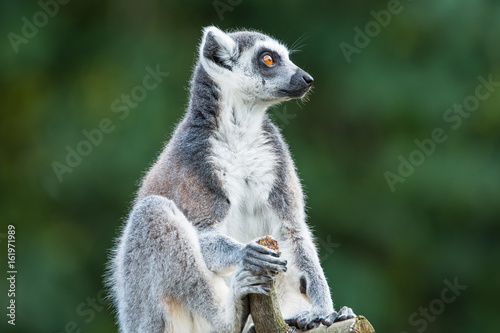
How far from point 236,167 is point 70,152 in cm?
670

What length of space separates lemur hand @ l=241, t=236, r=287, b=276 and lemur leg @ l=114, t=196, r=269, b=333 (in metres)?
0.13

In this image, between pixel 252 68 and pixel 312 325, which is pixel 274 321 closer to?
pixel 312 325

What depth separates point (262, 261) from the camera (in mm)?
5637

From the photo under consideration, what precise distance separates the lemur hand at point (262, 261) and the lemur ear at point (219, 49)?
204 centimetres

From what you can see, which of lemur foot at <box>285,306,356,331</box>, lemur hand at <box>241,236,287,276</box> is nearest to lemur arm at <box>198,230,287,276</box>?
lemur hand at <box>241,236,287,276</box>

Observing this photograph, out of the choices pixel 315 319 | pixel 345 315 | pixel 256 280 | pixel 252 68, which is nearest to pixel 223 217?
pixel 256 280

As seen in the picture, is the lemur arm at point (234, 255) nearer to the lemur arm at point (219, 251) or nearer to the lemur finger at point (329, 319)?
the lemur arm at point (219, 251)

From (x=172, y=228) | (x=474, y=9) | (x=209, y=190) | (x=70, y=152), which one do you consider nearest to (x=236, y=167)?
(x=209, y=190)

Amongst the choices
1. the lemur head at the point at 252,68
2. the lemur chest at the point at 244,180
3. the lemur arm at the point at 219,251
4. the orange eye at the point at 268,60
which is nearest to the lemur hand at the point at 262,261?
the lemur arm at the point at 219,251

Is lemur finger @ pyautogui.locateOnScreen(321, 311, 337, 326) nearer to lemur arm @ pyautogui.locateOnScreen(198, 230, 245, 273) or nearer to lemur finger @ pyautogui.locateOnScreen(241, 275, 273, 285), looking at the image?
lemur finger @ pyautogui.locateOnScreen(241, 275, 273, 285)

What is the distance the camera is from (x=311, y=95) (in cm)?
1327

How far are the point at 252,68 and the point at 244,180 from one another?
1.14 m

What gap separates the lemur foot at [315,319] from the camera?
579 centimetres

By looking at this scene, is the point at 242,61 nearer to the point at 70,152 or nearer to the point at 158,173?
the point at 158,173
